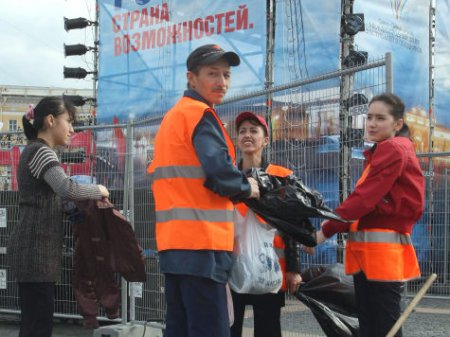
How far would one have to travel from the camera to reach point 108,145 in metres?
6.67

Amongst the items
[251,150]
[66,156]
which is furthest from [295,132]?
[66,156]

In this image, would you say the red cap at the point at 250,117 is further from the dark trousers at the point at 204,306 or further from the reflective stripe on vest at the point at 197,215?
the dark trousers at the point at 204,306

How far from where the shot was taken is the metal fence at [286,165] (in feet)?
14.9

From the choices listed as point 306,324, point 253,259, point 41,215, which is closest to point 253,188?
point 253,259

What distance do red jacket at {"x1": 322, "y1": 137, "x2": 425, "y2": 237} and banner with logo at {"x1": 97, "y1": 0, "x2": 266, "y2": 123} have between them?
8.37 m

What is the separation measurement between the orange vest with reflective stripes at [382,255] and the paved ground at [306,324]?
1.11m

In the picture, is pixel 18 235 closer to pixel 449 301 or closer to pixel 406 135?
pixel 406 135

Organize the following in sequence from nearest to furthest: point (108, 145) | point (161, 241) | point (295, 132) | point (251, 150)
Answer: point (161, 241)
point (251, 150)
point (295, 132)
point (108, 145)

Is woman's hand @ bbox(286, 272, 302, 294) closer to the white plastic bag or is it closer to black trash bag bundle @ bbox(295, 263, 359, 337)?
black trash bag bundle @ bbox(295, 263, 359, 337)

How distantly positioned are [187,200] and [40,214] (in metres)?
1.40

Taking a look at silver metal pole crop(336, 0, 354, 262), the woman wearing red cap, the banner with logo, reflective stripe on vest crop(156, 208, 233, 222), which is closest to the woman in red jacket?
the woman wearing red cap

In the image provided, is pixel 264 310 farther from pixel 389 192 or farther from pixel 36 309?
pixel 36 309

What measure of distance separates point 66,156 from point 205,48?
3.83m

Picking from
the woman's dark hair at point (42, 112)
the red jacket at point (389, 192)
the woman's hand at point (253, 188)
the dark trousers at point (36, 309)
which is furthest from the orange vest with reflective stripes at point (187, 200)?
the woman's dark hair at point (42, 112)
